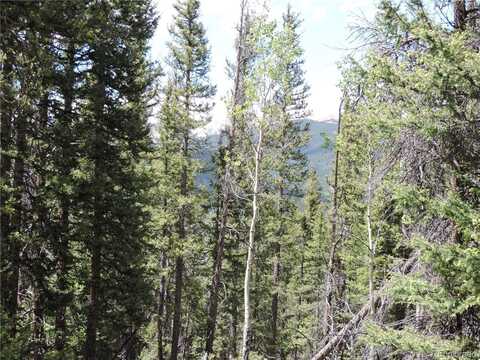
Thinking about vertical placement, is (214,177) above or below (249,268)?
above

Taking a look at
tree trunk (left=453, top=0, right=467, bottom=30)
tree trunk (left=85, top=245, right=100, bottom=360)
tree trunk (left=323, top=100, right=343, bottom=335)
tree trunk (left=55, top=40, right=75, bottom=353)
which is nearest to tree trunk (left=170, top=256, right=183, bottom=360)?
tree trunk (left=85, top=245, right=100, bottom=360)

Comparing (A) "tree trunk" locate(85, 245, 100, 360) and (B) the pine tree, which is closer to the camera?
(A) "tree trunk" locate(85, 245, 100, 360)

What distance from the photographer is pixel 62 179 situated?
1127 cm

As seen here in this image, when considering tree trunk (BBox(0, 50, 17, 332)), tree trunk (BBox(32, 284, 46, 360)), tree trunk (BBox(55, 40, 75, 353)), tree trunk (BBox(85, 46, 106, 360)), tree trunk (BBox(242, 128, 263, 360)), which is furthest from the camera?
tree trunk (BBox(85, 46, 106, 360))

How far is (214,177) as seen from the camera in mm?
22438

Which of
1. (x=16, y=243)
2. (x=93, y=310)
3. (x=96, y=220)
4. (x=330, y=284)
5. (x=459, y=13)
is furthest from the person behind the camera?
(x=93, y=310)

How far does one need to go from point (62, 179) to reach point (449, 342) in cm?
927

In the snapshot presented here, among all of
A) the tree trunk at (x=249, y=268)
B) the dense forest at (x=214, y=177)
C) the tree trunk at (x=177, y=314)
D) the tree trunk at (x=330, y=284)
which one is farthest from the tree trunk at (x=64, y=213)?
the tree trunk at (x=177, y=314)

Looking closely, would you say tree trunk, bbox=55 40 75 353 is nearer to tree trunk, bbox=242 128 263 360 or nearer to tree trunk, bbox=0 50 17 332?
tree trunk, bbox=0 50 17 332

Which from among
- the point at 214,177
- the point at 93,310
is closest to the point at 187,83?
the point at 214,177

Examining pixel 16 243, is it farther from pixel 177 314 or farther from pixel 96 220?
pixel 177 314

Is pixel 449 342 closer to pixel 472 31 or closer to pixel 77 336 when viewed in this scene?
pixel 472 31

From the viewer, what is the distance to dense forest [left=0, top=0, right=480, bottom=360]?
618cm

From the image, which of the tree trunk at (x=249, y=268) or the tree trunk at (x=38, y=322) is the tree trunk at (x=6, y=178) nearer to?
the tree trunk at (x=38, y=322)
